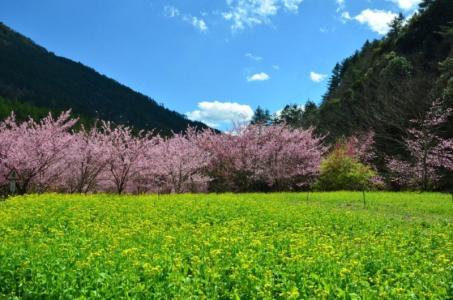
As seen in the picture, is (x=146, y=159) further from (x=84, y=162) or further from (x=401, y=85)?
(x=401, y=85)

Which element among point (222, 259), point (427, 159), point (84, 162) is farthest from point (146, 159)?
point (222, 259)

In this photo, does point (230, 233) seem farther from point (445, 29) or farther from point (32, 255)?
point (445, 29)

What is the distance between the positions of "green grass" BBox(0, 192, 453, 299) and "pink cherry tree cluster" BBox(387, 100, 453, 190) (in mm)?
22154

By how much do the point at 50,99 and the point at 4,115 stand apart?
6673 cm

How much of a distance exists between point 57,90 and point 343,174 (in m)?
148

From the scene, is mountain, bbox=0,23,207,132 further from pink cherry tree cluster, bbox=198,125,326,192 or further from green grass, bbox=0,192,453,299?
green grass, bbox=0,192,453,299

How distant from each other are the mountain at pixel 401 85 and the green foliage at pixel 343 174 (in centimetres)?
827

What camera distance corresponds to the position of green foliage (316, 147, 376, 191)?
36.2 m

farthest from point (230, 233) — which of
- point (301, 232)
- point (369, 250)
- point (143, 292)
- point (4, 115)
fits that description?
point (4, 115)

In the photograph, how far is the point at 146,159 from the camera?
33.5m

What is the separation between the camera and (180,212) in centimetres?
1611

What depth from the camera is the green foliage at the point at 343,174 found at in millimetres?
36156

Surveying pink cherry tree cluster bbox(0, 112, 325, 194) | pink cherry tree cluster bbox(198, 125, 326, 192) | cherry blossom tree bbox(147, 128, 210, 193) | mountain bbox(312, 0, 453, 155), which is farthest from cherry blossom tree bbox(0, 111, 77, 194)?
mountain bbox(312, 0, 453, 155)

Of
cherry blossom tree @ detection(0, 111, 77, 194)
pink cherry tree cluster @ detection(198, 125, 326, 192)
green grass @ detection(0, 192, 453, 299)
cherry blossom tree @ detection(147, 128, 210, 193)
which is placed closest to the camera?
green grass @ detection(0, 192, 453, 299)
